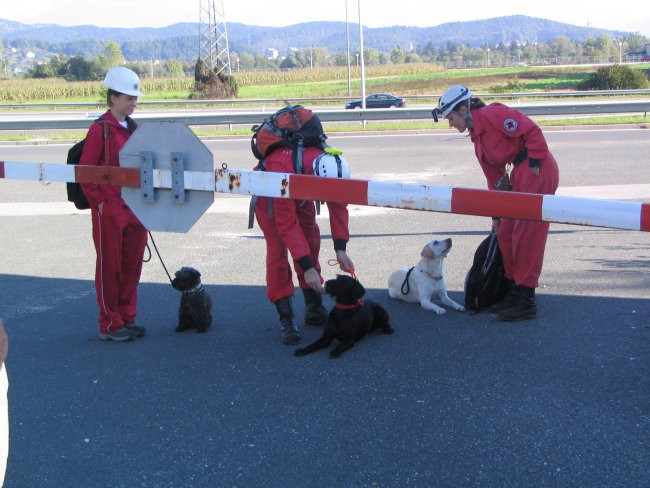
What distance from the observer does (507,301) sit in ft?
19.6

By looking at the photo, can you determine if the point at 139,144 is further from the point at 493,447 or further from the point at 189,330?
the point at 493,447

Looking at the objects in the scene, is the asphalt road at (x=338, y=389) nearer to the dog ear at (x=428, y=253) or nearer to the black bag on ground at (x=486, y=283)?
the black bag on ground at (x=486, y=283)

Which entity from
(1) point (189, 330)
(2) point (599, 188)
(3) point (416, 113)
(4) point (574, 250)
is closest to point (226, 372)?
(1) point (189, 330)

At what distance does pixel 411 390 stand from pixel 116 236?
2.34m

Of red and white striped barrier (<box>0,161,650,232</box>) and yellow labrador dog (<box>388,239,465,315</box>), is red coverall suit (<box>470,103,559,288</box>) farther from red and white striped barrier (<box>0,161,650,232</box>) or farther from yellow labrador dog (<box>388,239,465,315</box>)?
red and white striped barrier (<box>0,161,650,232</box>)

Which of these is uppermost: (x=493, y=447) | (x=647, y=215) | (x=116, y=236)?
(x=647, y=215)

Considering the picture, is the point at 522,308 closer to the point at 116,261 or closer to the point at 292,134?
the point at 292,134

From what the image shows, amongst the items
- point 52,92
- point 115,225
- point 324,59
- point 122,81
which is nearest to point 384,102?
point 52,92

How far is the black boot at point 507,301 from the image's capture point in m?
5.90

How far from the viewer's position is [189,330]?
5.81 meters

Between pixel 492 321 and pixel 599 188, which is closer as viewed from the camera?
pixel 492 321

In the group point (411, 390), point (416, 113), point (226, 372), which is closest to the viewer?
point (411, 390)

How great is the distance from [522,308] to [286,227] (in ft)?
6.29

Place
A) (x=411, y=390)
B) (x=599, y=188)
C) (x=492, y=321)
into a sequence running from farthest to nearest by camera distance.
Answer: (x=599, y=188) → (x=492, y=321) → (x=411, y=390)
